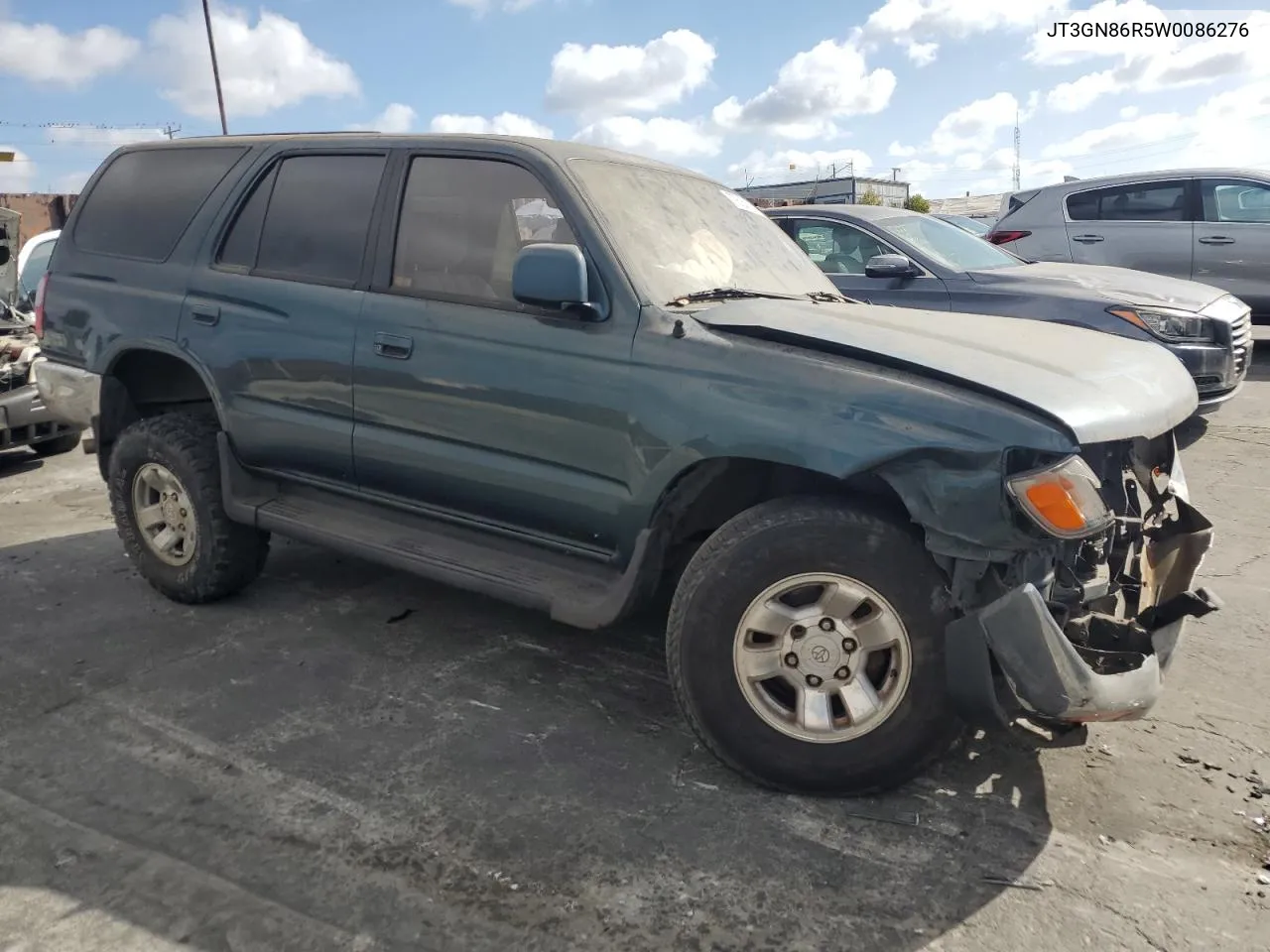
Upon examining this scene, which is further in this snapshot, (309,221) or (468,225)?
(309,221)

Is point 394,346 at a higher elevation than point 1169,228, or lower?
lower

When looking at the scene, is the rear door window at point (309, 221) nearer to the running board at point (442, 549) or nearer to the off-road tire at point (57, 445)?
the running board at point (442, 549)

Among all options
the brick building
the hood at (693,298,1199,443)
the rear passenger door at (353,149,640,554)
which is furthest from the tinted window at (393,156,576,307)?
the brick building

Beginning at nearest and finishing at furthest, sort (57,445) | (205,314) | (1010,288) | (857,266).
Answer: (205,314), (1010,288), (857,266), (57,445)

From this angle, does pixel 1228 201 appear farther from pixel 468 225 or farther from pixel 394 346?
pixel 394 346

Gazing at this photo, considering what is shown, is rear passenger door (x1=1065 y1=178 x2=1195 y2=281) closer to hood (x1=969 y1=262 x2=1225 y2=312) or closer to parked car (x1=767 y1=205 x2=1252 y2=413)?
parked car (x1=767 y1=205 x2=1252 y2=413)

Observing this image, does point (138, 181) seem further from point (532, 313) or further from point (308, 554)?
point (532, 313)

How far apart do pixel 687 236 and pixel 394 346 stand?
109cm

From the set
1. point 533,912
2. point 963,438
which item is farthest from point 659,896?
point 963,438

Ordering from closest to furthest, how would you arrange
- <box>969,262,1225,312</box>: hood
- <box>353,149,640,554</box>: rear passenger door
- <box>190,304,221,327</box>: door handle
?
1. <box>353,149,640,554</box>: rear passenger door
2. <box>190,304,221,327</box>: door handle
3. <box>969,262,1225,312</box>: hood

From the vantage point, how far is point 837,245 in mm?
7273

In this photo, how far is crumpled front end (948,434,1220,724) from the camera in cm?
242

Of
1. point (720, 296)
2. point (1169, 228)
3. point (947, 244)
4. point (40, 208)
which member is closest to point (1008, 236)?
point (1169, 228)

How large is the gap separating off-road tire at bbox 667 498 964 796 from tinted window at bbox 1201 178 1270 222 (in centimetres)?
883
